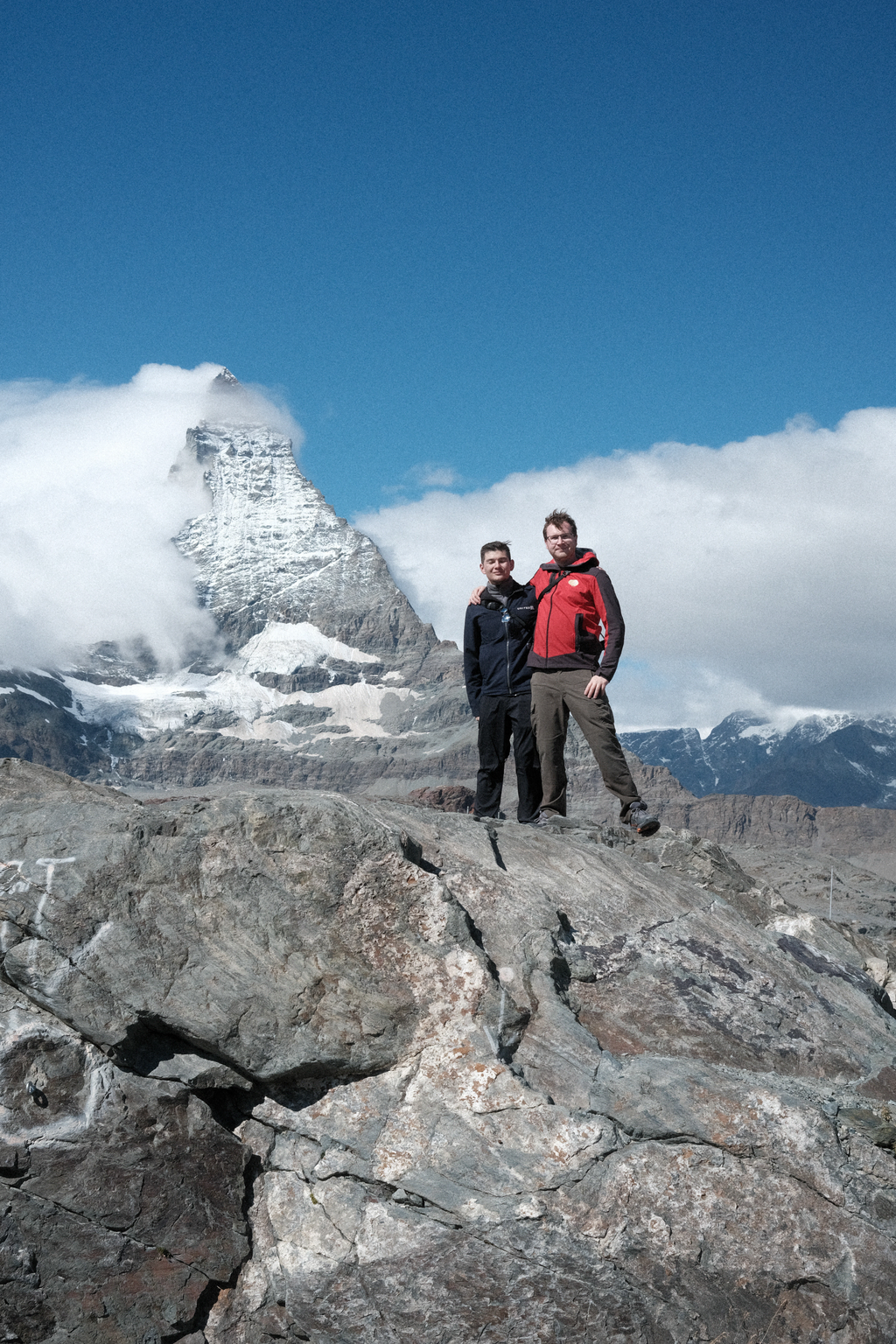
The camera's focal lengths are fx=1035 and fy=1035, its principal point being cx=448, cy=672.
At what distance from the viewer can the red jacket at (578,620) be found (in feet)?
36.0

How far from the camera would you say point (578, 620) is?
1102 cm

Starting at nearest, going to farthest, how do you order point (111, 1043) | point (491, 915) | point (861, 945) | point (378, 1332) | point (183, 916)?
point (378, 1332) → point (111, 1043) → point (183, 916) → point (491, 915) → point (861, 945)

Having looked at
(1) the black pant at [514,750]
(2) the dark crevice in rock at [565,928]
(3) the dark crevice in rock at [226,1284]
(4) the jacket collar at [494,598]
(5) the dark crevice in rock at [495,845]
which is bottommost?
(3) the dark crevice in rock at [226,1284]

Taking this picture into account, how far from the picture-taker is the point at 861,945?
1104cm

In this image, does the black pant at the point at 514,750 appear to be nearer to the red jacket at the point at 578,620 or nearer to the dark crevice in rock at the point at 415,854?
the red jacket at the point at 578,620

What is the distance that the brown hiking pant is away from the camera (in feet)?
35.5

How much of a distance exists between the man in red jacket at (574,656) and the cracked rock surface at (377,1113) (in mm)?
2713

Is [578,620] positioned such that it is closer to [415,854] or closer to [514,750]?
[514,750]

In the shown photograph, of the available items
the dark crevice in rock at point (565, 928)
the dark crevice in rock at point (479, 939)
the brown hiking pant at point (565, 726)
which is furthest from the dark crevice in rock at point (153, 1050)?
the brown hiking pant at point (565, 726)

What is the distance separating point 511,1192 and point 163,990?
9.27ft

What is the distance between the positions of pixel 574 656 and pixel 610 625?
19.8 inches

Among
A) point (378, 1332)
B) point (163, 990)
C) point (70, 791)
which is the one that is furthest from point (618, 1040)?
point (70, 791)

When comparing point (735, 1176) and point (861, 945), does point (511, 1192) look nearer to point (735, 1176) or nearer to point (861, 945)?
point (735, 1176)

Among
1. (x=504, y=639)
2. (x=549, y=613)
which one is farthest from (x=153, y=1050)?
(x=549, y=613)
